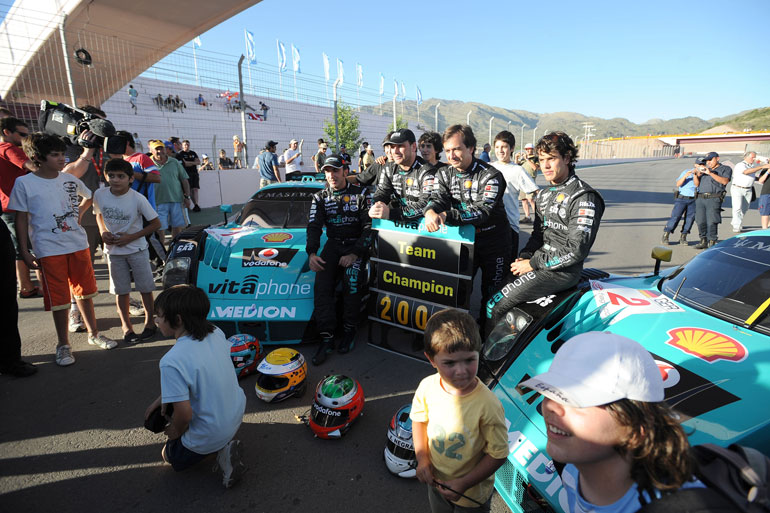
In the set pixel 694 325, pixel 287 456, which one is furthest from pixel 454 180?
pixel 287 456

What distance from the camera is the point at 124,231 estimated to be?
13.1 ft

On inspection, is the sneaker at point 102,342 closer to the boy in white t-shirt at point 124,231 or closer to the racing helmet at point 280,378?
the boy in white t-shirt at point 124,231

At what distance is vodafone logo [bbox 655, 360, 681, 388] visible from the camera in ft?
5.96

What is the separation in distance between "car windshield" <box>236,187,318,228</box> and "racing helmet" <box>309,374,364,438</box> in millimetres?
2541

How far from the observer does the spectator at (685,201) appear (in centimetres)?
770

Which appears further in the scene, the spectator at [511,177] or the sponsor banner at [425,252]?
the spectator at [511,177]

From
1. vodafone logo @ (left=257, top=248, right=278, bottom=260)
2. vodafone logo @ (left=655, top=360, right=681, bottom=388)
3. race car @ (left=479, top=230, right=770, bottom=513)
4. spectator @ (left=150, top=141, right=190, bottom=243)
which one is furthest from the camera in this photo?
spectator @ (left=150, top=141, right=190, bottom=243)

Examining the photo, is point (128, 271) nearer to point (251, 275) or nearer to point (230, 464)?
point (251, 275)

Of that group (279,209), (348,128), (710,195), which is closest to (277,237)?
(279,209)

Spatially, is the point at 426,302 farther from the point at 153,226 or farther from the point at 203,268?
the point at 153,226

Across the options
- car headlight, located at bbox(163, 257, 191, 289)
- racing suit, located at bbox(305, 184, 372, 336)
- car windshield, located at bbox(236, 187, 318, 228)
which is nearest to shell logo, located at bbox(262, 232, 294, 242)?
car windshield, located at bbox(236, 187, 318, 228)

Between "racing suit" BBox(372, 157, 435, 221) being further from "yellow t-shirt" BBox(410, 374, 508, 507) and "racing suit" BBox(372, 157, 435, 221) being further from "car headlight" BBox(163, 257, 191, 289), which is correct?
"yellow t-shirt" BBox(410, 374, 508, 507)

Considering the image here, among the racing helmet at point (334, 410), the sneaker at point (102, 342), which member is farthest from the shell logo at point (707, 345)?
the sneaker at point (102, 342)

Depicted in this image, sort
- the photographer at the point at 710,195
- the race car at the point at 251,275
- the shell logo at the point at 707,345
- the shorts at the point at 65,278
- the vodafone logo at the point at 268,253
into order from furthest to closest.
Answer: the photographer at the point at 710,195
the vodafone logo at the point at 268,253
the race car at the point at 251,275
the shorts at the point at 65,278
the shell logo at the point at 707,345
